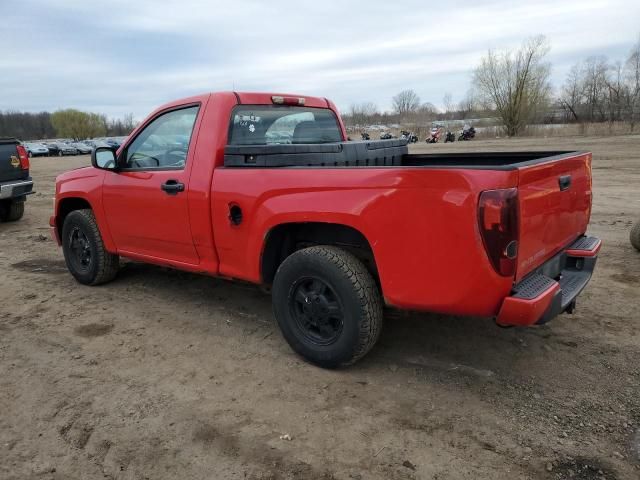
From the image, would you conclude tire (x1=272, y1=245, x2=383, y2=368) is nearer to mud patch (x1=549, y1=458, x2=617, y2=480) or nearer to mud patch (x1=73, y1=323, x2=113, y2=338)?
mud patch (x1=549, y1=458, x2=617, y2=480)

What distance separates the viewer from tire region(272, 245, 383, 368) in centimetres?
313

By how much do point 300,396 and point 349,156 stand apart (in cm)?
185

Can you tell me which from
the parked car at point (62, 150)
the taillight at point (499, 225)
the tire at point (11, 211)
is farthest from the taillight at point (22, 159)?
the parked car at point (62, 150)

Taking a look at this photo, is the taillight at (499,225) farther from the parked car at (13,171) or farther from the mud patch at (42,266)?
the parked car at (13,171)

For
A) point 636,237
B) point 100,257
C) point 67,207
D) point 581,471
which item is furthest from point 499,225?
point 67,207

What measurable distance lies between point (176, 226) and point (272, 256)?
96cm

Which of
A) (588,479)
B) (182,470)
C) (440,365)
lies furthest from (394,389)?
(182,470)

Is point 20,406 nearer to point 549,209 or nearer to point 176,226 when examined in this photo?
point 176,226

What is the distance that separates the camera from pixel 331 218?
3121mm

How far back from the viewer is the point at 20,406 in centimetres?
311

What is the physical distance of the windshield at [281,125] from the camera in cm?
411

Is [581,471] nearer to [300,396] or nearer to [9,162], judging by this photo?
[300,396]

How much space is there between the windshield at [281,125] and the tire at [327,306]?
4.19ft

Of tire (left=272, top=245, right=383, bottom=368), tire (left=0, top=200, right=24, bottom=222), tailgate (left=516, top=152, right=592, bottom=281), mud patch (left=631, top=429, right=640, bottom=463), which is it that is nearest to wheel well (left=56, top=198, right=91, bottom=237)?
tire (left=272, top=245, right=383, bottom=368)
